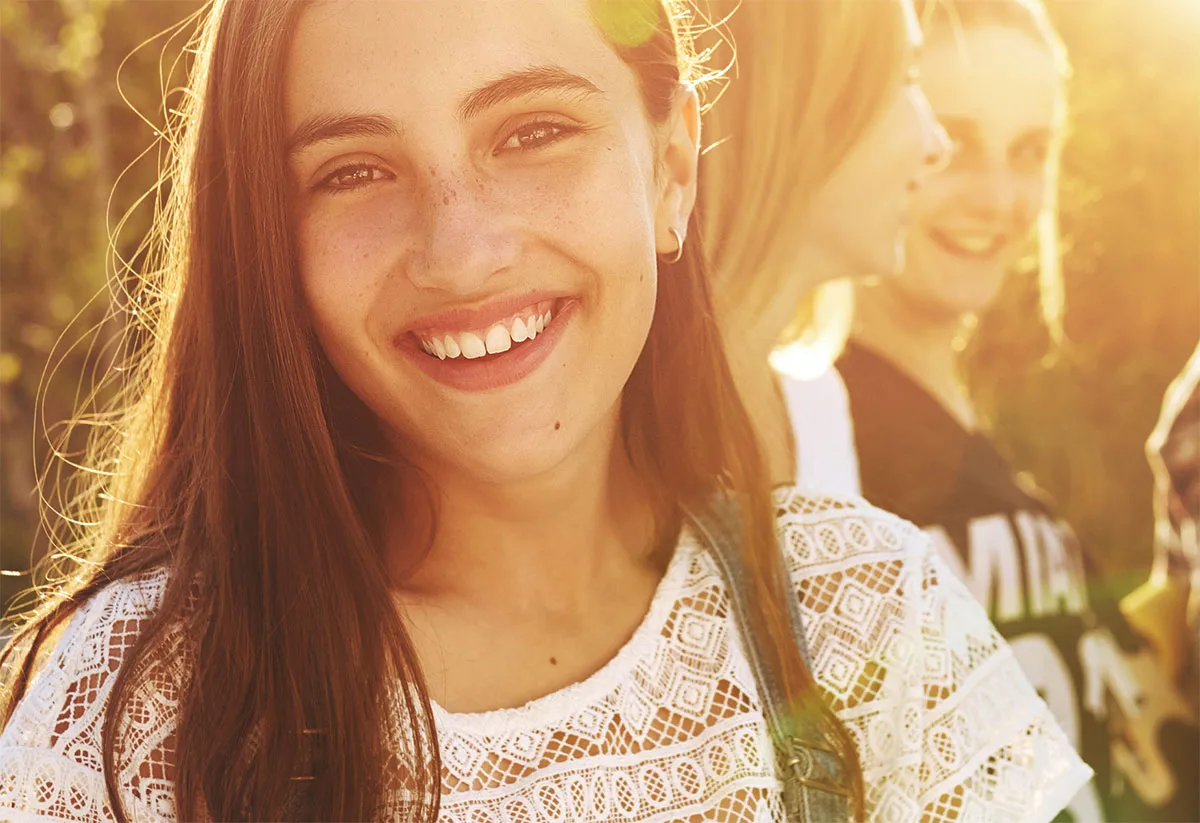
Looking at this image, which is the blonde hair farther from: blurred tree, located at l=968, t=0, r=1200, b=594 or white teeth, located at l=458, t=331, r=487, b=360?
blurred tree, located at l=968, t=0, r=1200, b=594

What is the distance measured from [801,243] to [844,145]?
208 mm

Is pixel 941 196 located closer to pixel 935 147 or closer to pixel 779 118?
pixel 935 147

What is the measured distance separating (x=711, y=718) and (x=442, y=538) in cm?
45

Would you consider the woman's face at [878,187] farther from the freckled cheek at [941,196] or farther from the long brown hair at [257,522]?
the long brown hair at [257,522]

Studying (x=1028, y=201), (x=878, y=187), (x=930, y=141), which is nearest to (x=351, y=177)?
(x=878, y=187)

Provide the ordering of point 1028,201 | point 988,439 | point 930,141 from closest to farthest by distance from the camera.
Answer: point 930,141 → point 988,439 → point 1028,201

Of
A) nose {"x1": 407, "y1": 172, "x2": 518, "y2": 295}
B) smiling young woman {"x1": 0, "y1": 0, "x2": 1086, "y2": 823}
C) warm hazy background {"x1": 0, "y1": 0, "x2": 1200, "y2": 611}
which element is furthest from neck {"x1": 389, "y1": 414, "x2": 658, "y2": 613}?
warm hazy background {"x1": 0, "y1": 0, "x2": 1200, "y2": 611}

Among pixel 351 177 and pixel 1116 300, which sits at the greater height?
pixel 1116 300

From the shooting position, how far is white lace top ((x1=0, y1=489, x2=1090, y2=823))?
4.89 feet

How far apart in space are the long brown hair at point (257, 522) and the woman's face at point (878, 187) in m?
0.86

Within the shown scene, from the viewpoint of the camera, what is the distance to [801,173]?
2570mm

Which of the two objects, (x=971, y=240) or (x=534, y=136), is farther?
(x=971, y=240)

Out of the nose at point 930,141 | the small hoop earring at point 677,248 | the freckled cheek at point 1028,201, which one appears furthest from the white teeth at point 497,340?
the freckled cheek at point 1028,201

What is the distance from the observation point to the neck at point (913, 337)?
118 inches
